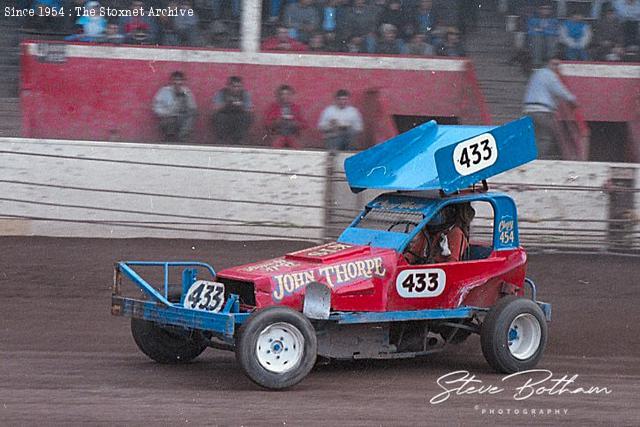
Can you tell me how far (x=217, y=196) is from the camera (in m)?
12.8

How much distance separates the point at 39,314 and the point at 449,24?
6.70 meters

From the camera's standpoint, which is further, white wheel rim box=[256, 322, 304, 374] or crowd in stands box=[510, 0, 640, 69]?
crowd in stands box=[510, 0, 640, 69]

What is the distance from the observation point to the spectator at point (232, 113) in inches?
514

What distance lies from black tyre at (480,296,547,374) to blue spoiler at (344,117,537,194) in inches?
34.5

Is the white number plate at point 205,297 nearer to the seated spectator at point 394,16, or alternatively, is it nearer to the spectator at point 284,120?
the spectator at point 284,120

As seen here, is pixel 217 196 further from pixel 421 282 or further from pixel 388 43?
pixel 421 282

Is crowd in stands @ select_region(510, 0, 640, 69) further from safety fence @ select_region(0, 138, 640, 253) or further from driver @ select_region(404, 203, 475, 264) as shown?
driver @ select_region(404, 203, 475, 264)

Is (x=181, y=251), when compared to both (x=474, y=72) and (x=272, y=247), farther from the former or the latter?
(x=474, y=72)

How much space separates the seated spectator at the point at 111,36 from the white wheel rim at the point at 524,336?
759cm

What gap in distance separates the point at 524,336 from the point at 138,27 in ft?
24.9

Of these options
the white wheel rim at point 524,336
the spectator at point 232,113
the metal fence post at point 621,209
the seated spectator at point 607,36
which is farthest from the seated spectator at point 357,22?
the white wheel rim at point 524,336

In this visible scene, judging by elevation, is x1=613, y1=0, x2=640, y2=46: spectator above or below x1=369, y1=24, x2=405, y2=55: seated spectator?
above
